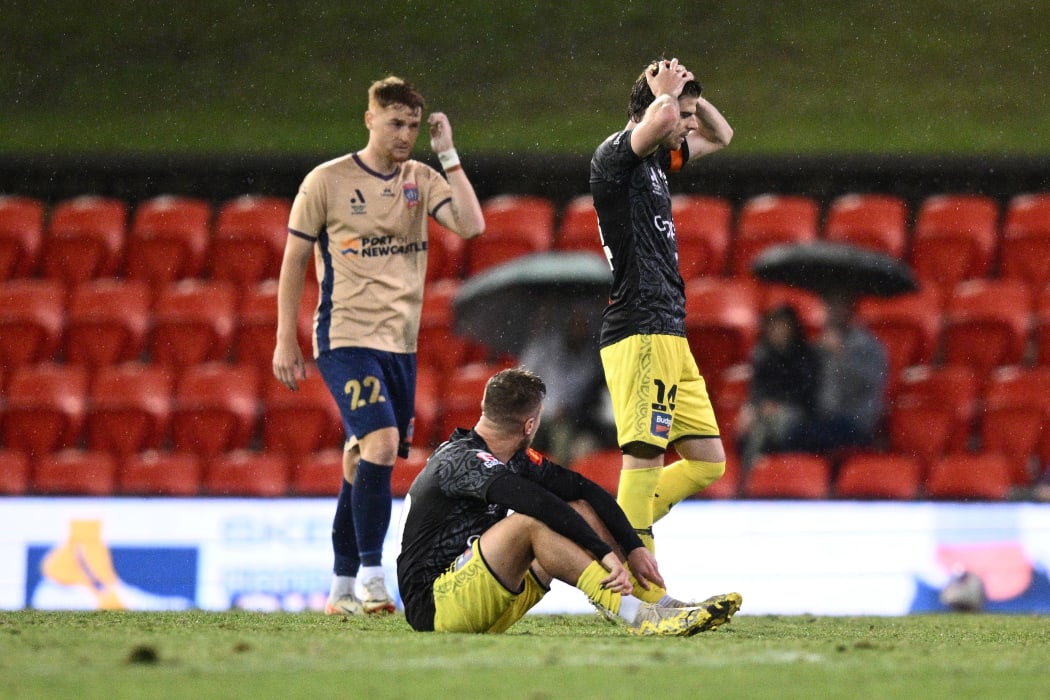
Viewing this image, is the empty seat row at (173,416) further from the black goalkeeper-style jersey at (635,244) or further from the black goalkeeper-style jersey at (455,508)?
the black goalkeeper-style jersey at (455,508)

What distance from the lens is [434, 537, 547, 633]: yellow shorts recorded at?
170 inches

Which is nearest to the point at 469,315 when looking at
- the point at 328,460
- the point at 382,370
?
the point at 328,460

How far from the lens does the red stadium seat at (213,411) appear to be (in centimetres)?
952

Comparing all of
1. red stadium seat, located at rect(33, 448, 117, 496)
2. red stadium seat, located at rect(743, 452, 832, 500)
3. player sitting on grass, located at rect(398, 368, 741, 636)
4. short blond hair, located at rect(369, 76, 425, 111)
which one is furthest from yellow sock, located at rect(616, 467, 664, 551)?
red stadium seat, located at rect(33, 448, 117, 496)

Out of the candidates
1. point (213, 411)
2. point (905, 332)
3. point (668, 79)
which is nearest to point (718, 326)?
point (905, 332)

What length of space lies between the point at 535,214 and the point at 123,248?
10.1 feet

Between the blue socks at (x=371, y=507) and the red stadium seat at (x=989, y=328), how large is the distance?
18.2 ft

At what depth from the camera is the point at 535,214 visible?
10586 millimetres

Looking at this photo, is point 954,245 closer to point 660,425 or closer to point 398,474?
point 398,474

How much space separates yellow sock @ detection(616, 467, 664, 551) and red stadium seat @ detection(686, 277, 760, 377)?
15.1 ft

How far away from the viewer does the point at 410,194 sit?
230 inches

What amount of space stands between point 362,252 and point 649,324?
4.05 feet

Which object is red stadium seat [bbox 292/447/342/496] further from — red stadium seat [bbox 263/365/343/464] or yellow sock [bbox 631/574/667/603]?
yellow sock [bbox 631/574/667/603]

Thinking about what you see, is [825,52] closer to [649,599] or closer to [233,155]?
[233,155]
